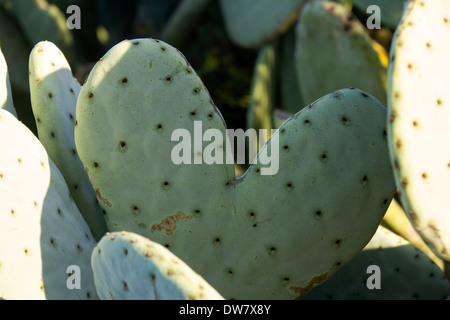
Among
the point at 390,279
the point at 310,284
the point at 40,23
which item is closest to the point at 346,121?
the point at 310,284

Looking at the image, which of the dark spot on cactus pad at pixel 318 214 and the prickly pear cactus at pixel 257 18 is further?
the prickly pear cactus at pixel 257 18

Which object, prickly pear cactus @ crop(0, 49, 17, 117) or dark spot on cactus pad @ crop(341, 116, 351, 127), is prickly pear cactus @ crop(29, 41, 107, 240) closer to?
prickly pear cactus @ crop(0, 49, 17, 117)

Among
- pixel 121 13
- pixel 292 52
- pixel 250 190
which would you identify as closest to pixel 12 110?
pixel 250 190

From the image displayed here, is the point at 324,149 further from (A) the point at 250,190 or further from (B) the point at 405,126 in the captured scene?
(B) the point at 405,126

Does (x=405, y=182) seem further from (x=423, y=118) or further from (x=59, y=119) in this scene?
(x=59, y=119)

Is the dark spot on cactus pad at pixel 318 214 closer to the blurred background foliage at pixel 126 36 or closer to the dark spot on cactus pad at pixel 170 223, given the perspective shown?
the dark spot on cactus pad at pixel 170 223

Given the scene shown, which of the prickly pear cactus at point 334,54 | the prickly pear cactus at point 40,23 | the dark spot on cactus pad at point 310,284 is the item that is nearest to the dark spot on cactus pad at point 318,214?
the dark spot on cactus pad at point 310,284

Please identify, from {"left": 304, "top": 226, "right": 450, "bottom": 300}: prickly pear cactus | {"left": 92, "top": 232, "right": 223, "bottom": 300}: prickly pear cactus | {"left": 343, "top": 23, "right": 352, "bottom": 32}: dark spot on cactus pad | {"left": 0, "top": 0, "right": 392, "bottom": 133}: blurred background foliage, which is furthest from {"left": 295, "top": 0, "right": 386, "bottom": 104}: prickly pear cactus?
{"left": 92, "top": 232, "right": 223, "bottom": 300}: prickly pear cactus
